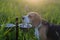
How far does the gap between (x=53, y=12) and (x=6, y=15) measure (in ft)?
4.53

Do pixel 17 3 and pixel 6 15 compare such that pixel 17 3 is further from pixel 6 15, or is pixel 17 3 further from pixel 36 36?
pixel 36 36

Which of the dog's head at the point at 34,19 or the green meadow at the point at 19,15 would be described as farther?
the dog's head at the point at 34,19

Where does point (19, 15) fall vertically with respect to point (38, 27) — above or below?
above

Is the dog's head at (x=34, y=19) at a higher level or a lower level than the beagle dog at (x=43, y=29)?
higher

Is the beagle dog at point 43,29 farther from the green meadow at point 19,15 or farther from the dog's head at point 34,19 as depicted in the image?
the green meadow at point 19,15

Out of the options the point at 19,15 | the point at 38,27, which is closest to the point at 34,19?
the point at 38,27

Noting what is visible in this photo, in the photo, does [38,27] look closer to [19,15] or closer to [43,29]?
[43,29]

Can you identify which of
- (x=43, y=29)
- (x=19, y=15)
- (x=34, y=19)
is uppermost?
(x=19, y=15)

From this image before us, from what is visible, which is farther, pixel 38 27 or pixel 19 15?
pixel 19 15

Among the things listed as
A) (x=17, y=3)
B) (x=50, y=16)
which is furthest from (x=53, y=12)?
(x=17, y=3)

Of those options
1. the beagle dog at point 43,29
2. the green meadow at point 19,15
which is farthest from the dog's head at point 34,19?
the green meadow at point 19,15

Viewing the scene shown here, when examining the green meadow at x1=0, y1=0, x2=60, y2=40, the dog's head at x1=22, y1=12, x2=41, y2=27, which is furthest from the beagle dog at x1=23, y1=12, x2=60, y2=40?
the green meadow at x1=0, y1=0, x2=60, y2=40

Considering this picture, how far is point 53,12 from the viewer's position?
665 cm

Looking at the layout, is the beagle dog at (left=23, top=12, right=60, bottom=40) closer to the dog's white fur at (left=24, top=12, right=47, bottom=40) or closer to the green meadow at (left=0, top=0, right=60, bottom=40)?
the dog's white fur at (left=24, top=12, right=47, bottom=40)
